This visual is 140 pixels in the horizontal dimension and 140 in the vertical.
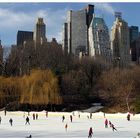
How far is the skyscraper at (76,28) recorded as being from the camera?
157m

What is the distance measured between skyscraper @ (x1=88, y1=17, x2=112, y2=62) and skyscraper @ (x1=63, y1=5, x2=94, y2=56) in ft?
18.0

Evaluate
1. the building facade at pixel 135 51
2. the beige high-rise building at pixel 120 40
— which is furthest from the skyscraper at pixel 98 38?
the building facade at pixel 135 51

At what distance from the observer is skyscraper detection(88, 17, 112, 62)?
139m

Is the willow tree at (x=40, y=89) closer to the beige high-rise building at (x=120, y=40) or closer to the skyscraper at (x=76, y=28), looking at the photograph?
the beige high-rise building at (x=120, y=40)

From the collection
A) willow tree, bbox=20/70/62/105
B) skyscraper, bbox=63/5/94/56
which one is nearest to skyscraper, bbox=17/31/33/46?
skyscraper, bbox=63/5/94/56

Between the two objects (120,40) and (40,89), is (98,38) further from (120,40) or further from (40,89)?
(40,89)

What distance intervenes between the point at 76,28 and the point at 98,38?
17754 mm

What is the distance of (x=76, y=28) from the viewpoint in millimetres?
161250

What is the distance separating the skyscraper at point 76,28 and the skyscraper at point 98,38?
216 inches

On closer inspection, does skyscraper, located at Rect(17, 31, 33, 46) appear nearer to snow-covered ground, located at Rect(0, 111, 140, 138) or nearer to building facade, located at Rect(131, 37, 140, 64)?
building facade, located at Rect(131, 37, 140, 64)

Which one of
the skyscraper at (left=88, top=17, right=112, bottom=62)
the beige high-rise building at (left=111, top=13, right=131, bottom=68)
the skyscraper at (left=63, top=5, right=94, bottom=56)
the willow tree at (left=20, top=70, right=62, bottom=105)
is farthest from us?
the skyscraper at (left=63, top=5, right=94, bottom=56)

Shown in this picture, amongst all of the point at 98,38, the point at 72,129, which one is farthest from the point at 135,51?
the point at 72,129

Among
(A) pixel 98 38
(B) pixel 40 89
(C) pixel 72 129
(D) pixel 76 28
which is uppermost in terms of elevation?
(D) pixel 76 28

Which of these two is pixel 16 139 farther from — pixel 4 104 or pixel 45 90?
pixel 4 104
